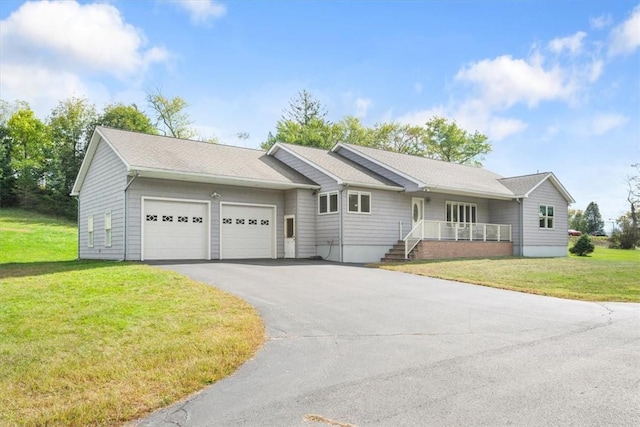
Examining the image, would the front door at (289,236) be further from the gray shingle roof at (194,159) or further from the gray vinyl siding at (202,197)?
the gray shingle roof at (194,159)

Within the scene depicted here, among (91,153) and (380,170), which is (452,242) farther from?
(91,153)

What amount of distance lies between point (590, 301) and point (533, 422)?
8577 mm

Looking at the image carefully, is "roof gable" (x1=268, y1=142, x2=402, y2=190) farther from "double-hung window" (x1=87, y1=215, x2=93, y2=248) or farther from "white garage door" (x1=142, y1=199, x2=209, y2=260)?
"double-hung window" (x1=87, y1=215, x2=93, y2=248)

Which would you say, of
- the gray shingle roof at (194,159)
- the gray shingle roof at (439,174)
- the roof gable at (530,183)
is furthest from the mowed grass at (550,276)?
the roof gable at (530,183)

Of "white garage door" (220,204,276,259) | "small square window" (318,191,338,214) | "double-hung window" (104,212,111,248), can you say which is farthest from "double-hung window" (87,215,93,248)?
"small square window" (318,191,338,214)

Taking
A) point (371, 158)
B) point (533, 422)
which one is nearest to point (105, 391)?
point (533, 422)

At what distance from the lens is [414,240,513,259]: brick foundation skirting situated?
66.2 feet

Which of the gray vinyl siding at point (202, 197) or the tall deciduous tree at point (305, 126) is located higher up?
the tall deciduous tree at point (305, 126)

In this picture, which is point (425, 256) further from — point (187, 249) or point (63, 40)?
point (63, 40)

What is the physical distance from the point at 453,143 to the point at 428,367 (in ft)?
155

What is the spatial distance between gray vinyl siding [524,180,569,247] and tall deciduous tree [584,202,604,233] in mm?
46366

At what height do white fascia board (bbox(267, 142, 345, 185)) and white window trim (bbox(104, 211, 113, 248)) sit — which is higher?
white fascia board (bbox(267, 142, 345, 185))

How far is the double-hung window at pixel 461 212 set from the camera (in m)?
24.0

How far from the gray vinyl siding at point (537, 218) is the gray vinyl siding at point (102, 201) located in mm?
19943
